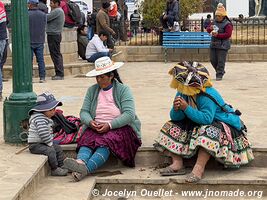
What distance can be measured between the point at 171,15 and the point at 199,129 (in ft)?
42.4

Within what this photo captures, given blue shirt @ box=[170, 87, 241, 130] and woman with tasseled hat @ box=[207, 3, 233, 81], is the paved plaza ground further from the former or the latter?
blue shirt @ box=[170, 87, 241, 130]

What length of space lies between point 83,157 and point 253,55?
1285 centimetres

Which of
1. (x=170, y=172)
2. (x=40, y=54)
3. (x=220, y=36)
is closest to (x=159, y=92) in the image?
(x=220, y=36)

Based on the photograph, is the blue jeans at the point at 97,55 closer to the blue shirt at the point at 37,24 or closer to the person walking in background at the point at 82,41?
the blue shirt at the point at 37,24

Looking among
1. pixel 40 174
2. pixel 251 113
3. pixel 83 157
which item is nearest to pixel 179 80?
pixel 83 157

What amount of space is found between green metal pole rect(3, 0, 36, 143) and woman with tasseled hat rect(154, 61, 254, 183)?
55.4 inches

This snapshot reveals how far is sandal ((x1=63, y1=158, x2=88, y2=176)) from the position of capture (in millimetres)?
5715

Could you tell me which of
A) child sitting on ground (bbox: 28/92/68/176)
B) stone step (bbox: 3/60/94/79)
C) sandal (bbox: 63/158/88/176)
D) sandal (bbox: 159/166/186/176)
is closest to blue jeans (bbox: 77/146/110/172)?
sandal (bbox: 63/158/88/176)

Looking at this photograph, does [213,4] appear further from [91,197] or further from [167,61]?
[91,197]

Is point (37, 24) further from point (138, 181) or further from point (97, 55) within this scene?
point (138, 181)

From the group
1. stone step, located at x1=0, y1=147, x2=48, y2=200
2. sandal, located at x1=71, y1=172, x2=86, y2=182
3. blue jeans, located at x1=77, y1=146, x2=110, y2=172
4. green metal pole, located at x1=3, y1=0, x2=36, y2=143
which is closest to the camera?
stone step, located at x1=0, y1=147, x2=48, y2=200

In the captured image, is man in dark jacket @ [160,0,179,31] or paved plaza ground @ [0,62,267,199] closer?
paved plaza ground @ [0,62,267,199]

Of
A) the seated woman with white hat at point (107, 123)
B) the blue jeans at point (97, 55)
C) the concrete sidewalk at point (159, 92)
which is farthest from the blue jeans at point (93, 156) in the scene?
the blue jeans at point (97, 55)

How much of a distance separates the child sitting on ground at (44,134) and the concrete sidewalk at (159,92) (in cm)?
97
